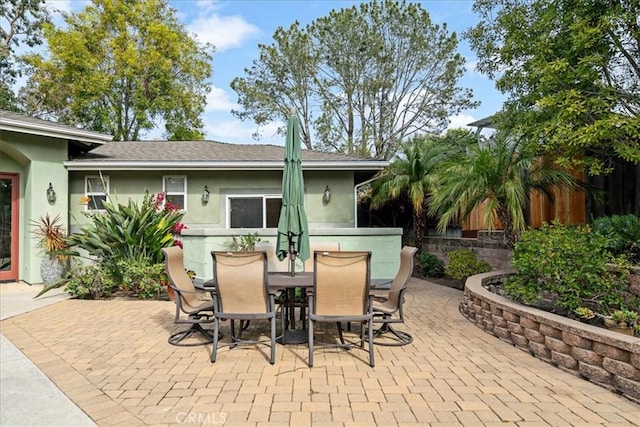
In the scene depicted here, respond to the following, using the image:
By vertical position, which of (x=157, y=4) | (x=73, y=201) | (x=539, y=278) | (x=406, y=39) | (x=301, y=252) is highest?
(x=157, y=4)

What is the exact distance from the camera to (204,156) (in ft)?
36.8

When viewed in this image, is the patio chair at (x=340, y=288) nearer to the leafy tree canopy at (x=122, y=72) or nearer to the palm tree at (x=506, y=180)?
the palm tree at (x=506, y=180)

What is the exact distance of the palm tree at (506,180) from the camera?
22.5ft

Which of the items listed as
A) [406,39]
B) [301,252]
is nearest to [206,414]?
[301,252]

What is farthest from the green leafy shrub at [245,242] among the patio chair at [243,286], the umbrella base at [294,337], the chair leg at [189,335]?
the patio chair at [243,286]

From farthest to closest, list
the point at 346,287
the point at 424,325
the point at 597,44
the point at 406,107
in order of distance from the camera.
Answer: the point at 406,107, the point at 424,325, the point at 597,44, the point at 346,287

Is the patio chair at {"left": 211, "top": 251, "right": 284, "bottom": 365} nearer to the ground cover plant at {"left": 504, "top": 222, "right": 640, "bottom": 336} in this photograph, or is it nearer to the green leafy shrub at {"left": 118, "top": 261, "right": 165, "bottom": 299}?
the ground cover plant at {"left": 504, "top": 222, "right": 640, "bottom": 336}

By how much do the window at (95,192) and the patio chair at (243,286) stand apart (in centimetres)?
786

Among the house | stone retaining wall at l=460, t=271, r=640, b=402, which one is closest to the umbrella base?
stone retaining wall at l=460, t=271, r=640, b=402

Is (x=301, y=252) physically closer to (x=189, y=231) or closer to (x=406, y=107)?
(x=189, y=231)

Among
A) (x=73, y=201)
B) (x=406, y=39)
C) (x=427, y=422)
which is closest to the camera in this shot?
(x=427, y=422)

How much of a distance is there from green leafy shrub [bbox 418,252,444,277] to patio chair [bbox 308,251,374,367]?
281 inches

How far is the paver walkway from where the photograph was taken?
9.89 feet

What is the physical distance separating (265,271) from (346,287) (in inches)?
34.7
